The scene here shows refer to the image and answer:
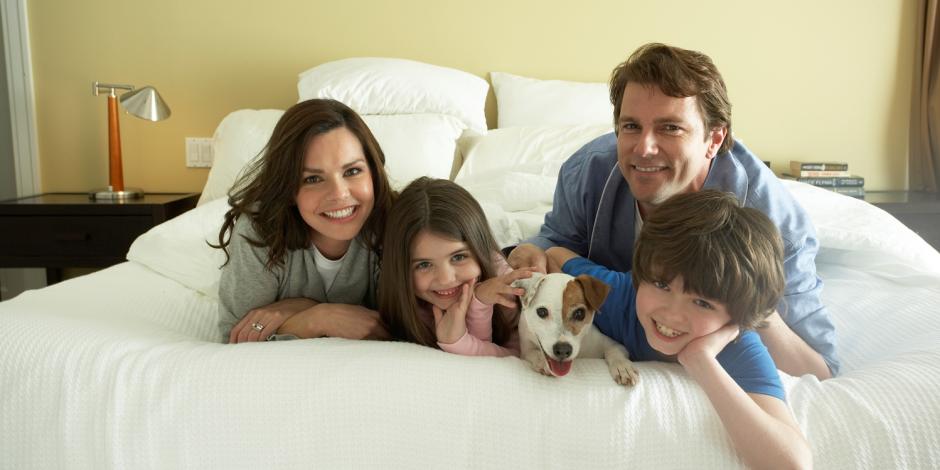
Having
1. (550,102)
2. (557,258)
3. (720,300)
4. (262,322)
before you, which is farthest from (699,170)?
(550,102)

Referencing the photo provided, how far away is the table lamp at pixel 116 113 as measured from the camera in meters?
2.47

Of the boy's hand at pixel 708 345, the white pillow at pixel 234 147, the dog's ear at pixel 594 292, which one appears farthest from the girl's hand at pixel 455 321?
the white pillow at pixel 234 147

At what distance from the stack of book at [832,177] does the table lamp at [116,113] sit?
2586mm

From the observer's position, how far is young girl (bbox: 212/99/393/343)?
1230 millimetres

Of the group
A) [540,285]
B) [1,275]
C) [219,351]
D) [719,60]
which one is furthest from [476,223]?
[1,275]

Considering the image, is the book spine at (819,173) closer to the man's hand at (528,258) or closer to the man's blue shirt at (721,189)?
the man's blue shirt at (721,189)

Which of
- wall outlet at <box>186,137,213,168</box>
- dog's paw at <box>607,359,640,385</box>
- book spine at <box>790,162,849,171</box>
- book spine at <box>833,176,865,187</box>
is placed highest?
wall outlet at <box>186,137,213,168</box>

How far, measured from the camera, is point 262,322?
123 centimetres

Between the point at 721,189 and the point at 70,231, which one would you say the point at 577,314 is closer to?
the point at 721,189

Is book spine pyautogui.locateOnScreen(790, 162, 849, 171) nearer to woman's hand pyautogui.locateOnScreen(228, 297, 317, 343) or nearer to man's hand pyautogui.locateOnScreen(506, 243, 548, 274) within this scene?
man's hand pyautogui.locateOnScreen(506, 243, 548, 274)

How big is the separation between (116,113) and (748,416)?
2526 millimetres

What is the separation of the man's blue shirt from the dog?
1.20 feet

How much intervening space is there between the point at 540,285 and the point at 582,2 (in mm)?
2154

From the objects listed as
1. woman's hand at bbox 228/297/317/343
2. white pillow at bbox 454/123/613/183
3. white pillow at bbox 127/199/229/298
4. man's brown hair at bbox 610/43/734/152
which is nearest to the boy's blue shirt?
man's brown hair at bbox 610/43/734/152
